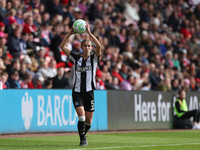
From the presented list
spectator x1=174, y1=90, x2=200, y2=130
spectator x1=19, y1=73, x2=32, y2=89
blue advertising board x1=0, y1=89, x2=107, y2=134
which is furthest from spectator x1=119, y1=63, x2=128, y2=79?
spectator x1=19, y1=73, x2=32, y2=89

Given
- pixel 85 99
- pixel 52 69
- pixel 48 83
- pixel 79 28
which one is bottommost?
pixel 85 99

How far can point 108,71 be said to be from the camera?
2070 centimetres

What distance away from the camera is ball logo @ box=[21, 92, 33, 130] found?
51.7 feet

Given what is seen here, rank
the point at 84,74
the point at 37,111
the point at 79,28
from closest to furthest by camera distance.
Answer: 1. the point at 79,28
2. the point at 84,74
3. the point at 37,111

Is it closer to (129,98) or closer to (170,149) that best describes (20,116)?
(129,98)

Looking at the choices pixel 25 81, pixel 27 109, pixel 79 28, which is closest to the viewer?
pixel 79 28

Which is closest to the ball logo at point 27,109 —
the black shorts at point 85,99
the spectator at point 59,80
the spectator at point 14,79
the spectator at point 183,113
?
the spectator at point 14,79

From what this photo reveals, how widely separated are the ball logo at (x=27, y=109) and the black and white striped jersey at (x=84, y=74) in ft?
15.7

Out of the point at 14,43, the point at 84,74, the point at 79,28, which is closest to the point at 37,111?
the point at 14,43

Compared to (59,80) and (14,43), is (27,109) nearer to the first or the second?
(59,80)

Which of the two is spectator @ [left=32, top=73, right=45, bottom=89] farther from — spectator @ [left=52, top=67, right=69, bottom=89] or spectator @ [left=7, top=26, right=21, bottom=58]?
spectator @ [left=7, top=26, right=21, bottom=58]

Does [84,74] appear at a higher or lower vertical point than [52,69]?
lower

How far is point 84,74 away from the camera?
37.2 feet

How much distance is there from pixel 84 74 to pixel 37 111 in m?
5.08
